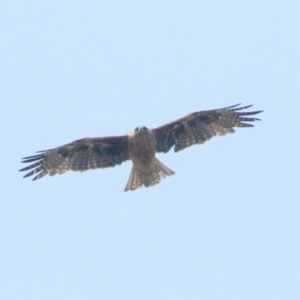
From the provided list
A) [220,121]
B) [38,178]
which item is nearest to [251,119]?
[220,121]

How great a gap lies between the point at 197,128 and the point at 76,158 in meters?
2.25

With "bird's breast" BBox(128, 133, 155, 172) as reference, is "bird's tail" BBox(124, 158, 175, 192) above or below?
below

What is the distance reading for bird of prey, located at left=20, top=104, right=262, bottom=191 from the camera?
55938mm

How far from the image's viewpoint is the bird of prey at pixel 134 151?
55.9 m

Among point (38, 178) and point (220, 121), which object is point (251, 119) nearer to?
point (220, 121)

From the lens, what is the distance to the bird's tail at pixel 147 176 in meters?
56.0

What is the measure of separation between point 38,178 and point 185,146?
272cm

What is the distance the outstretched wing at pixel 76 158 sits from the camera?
5616 centimetres

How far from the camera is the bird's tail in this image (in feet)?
184

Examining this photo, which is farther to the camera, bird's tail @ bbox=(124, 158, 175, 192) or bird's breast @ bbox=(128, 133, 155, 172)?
bird's tail @ bbox=(124, 158, 175, 192)

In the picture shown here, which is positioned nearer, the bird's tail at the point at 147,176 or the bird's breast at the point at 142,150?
the bird's breast at the point at 142,150

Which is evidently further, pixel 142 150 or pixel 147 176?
pixel 147 176

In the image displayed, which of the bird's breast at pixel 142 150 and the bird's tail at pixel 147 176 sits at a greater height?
the bird's breast at pixel 142 150

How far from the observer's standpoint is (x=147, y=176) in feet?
184
